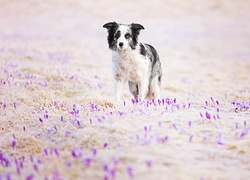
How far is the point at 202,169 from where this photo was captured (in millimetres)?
4719

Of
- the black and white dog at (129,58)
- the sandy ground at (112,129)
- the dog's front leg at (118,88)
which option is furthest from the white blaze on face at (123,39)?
the sandy ground at (112,129)

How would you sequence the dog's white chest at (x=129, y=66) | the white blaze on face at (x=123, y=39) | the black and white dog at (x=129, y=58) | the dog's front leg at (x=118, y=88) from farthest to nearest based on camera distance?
the dog's front leg at (x=118, y=88) → the dog's white chest at (x=129, y=66) → the black and white dog at (x=129, y=58) → the white blaze on face at (x=123, y=39)

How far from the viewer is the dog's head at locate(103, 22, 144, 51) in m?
9.05

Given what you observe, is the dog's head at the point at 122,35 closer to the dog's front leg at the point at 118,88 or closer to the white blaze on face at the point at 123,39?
the white blaze on face at the point at 123,39

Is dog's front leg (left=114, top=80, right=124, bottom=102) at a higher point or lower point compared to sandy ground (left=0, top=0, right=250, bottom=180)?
higher

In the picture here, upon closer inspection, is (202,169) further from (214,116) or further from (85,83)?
(85,83)

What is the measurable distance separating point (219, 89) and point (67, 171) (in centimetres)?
1218

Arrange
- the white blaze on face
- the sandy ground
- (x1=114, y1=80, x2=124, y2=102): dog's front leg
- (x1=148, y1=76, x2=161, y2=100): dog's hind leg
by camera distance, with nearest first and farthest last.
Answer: the sandy ground
the white blaze on face
(x1=114, y1=80, x2=124, y2=102): dog's front leg
(x1=148, y1=76, x2=161, y2=100): dog's hind leg

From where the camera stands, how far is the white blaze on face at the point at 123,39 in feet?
29.5

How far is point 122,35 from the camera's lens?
360 inches

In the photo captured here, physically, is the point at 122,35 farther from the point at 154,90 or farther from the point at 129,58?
the point at 154,90

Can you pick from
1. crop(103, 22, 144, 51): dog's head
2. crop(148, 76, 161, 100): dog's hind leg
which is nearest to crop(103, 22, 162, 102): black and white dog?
crop(103, 22, 144, 51): dog's head

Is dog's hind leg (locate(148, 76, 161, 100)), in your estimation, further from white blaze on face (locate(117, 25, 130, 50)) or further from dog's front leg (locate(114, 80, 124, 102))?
white blaze on face (locate(117, 25, 130, 50))

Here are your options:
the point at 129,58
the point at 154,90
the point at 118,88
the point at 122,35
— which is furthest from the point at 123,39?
the point at 154,90
